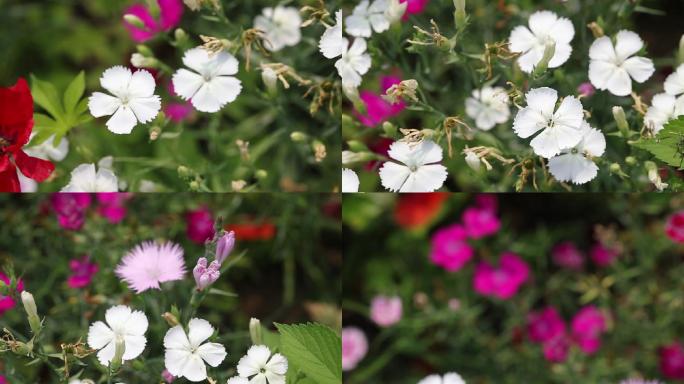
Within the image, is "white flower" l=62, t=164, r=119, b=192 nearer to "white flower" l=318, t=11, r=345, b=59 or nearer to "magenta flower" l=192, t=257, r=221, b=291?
"magenta flower" l=192, t=257, r=221, b=291

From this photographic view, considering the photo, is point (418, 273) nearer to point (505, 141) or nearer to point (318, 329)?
point (505, 141)

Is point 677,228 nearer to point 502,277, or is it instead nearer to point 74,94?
point 502,277

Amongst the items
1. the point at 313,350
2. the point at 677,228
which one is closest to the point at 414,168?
the point at 313,350

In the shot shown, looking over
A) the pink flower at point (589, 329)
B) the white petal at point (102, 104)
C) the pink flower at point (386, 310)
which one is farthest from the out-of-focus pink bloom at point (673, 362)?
the white petal at point (102, 104)

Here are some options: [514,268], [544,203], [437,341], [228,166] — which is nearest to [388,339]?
[437,341]

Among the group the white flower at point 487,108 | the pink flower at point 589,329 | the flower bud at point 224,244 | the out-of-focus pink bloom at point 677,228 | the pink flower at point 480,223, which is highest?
the white flower at point 487,108

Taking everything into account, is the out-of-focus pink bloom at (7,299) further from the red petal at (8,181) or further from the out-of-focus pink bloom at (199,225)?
the out-of-focus pink bloom at (199,225)
